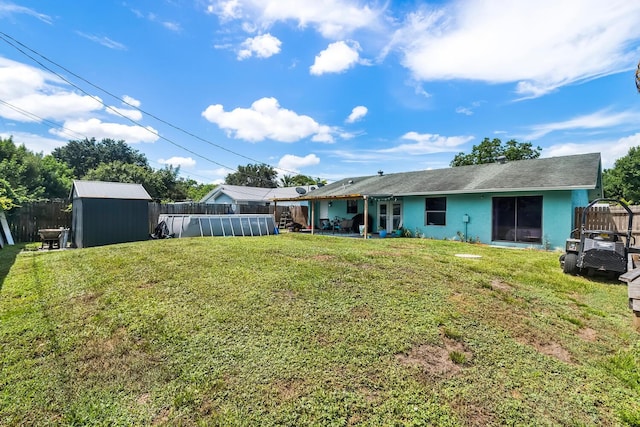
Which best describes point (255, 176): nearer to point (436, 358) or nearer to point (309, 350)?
point (309, 350)

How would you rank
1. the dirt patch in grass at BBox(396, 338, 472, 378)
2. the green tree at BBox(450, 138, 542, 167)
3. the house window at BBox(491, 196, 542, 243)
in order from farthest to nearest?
1. the green tree at BBox(450, 138, 542, 167)
2. the house window at BBox(491, 196, 542, 243)
3. the dirt patch in grass at BBox(396, 338, 472, 378)

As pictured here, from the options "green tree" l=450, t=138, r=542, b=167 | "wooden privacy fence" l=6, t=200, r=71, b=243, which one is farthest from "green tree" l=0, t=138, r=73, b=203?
"green tree" l=450, t=138, r=542, b=167

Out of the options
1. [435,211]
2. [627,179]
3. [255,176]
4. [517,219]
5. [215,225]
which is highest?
[255,176]

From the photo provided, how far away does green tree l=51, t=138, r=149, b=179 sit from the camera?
4209 cm

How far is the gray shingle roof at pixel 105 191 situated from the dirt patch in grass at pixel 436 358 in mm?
11885

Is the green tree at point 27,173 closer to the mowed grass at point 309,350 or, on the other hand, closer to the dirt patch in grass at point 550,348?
the mowed grass at point 309,350

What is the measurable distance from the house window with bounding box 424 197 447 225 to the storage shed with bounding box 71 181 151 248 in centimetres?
1156

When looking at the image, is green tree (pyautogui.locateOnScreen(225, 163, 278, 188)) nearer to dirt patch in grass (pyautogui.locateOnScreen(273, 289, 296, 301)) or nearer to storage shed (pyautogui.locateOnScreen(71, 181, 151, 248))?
storage shed (pyautogui.locateOnScreen(71, 181, 151, 248))

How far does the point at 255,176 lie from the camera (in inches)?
2032

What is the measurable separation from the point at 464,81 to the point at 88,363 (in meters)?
16.5

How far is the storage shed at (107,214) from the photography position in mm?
10625

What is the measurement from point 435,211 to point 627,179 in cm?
3143

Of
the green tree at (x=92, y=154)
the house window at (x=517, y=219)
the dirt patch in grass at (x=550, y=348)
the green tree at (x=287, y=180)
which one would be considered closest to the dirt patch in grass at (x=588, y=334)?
the dirt patch in grass at (x=550, y=348)

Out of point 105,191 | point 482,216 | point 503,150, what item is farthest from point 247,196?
point 503,150
